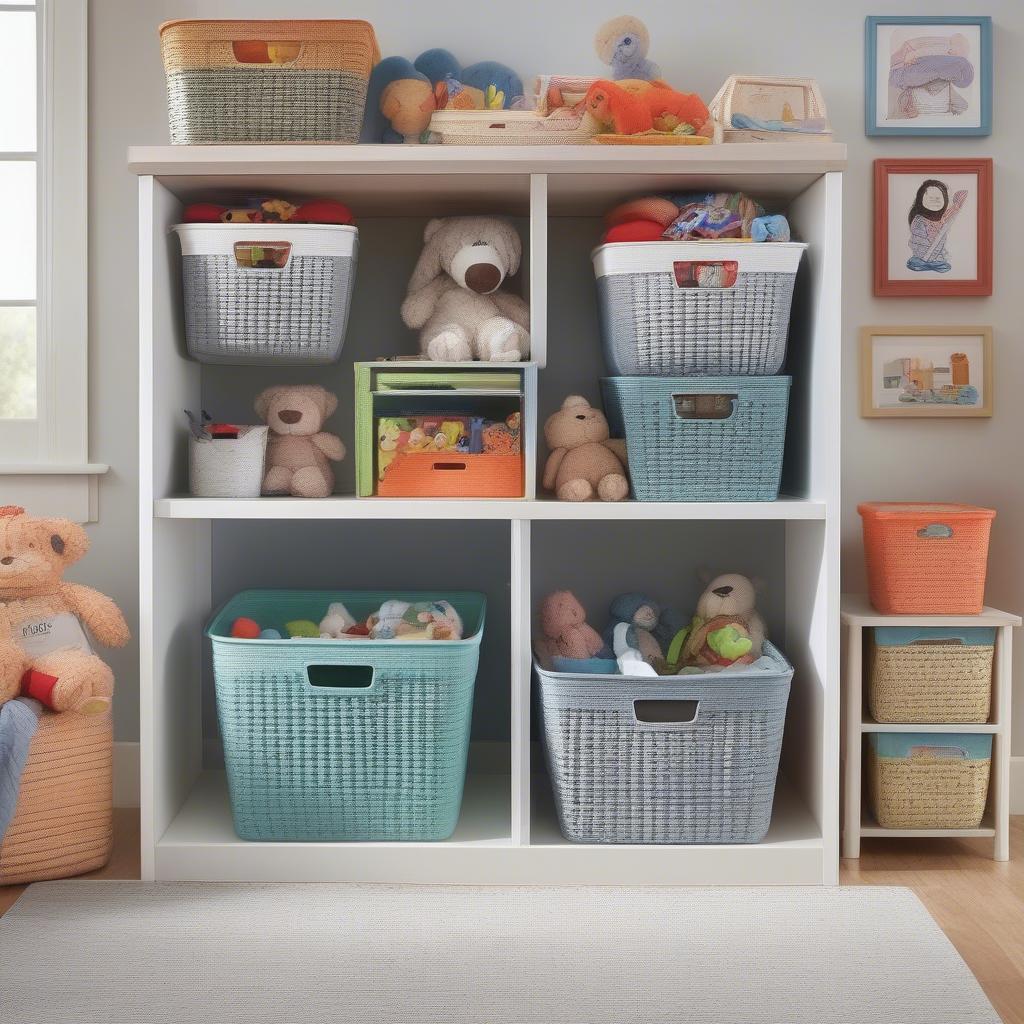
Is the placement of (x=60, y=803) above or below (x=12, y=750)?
below

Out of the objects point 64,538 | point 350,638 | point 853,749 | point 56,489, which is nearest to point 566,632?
point 350,638

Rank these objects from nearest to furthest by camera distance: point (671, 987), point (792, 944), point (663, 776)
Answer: point (671, 987) < point (792, 944) < point (663, 776)

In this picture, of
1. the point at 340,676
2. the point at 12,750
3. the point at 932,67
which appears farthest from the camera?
the point at 932,67

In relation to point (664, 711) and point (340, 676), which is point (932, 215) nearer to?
point (664, 711)

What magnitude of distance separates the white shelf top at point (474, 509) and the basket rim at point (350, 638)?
0.21 meters

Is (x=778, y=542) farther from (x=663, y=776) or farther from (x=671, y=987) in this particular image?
(x=671, y=987)

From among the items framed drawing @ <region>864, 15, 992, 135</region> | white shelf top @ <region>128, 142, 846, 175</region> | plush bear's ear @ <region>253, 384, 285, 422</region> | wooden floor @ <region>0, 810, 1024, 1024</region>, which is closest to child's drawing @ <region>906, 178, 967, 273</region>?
framed drawing @ <region>864, 15, 992, 135</region>

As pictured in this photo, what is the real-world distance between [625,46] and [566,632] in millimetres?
1107

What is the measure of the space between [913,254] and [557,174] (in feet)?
2.68

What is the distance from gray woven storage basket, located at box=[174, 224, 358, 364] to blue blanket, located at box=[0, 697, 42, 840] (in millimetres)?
682

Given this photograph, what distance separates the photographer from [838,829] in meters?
1.91

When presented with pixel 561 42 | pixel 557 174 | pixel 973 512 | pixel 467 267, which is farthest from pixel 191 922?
pixel 561 42

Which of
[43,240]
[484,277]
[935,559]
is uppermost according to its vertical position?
[43,240]

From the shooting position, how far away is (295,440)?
81.0 inches
